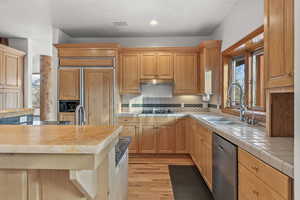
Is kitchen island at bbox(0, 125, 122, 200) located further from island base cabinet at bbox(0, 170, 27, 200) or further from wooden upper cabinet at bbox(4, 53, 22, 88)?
wooden upper cabinet at bbox(4, 53, 22, 88)

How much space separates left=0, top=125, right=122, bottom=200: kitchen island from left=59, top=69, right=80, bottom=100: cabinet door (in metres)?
3.47

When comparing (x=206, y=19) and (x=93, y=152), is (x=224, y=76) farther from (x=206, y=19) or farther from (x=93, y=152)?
(x=93, y=152)

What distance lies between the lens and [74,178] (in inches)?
35.8

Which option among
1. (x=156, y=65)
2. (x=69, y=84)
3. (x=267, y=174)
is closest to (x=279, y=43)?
(x=267, y=174)

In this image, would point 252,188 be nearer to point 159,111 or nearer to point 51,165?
point 51,165

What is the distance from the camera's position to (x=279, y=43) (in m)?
1.65

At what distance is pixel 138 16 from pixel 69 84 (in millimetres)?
1998

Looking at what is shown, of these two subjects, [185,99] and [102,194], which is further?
[185,99]

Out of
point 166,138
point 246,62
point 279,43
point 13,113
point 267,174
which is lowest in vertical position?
point 166,138

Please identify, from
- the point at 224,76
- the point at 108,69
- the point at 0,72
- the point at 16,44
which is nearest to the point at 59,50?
the point at 108,69

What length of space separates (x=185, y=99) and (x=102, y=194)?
4.04m

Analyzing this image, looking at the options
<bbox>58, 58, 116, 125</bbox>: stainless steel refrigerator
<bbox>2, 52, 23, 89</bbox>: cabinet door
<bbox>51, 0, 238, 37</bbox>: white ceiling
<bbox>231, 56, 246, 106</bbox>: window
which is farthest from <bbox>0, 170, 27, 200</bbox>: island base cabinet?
<bbox>2, 52, 23, 89</bbox>: cabinet door

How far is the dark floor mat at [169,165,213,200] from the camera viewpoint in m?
2.80

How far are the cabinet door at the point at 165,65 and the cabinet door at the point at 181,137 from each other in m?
1.03
